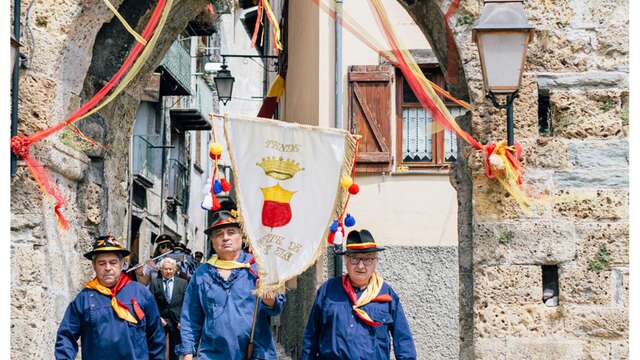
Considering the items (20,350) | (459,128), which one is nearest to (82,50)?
(20,350)

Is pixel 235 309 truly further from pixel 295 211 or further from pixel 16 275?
pixel 16 275

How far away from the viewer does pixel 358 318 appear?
7090 mm

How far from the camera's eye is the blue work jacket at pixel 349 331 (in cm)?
703

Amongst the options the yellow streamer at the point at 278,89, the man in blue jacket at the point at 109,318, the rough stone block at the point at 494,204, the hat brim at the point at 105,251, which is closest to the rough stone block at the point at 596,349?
the rough stone block at the point at 494,204

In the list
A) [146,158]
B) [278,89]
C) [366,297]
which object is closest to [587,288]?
[366,297]

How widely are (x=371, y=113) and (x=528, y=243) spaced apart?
512 centimetres

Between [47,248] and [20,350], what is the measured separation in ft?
2.14

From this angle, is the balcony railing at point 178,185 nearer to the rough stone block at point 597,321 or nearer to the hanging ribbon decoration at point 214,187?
the hanging ribbon decoration at point 214,187

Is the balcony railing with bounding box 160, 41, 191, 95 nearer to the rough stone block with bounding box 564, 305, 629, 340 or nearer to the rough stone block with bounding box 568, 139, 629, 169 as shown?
the rough stone block with bounding box 568, 139, 629, 169

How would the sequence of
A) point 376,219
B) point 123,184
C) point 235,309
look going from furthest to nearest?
1. point 376,219
2. point 123,184
3. point 235,309

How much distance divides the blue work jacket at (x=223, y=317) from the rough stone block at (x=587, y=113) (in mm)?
2078

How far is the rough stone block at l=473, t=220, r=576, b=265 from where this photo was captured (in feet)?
24.4

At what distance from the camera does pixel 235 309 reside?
7219mm

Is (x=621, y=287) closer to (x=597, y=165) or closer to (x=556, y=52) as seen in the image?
(x=597, y=165)
